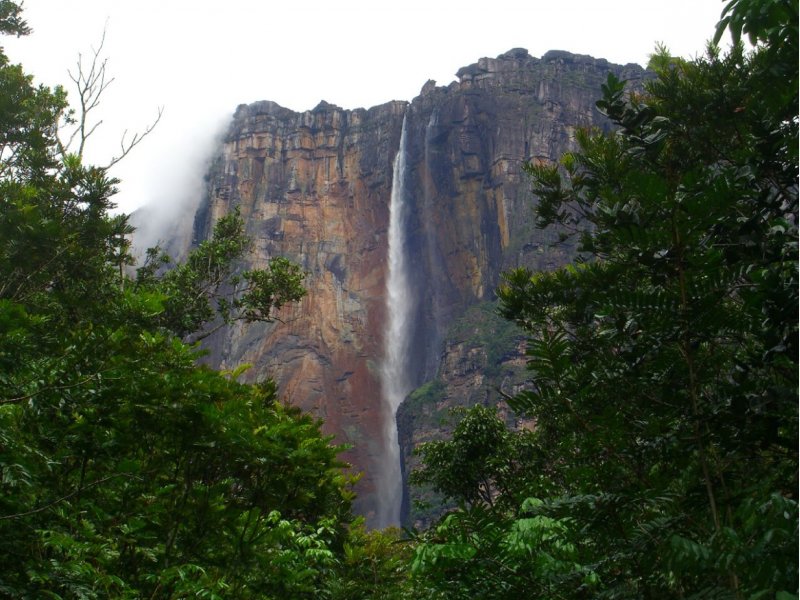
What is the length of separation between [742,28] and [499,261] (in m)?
64.6

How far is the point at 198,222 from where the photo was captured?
79.5 meters

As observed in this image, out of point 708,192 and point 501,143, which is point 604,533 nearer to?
point 708,192

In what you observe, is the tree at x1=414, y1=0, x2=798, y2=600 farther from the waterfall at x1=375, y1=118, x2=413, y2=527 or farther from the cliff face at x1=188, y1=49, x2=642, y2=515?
the cliff face at x1=188, y1=49, x2=642, y2=515

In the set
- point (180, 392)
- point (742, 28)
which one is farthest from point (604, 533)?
point (180, 392)

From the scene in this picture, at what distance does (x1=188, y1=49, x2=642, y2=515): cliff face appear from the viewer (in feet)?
216

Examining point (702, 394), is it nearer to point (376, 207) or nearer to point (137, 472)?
point (137, 472)

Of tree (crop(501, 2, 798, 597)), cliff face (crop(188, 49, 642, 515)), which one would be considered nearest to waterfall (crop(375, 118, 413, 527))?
cliff face (crop(188, 49, 642, 515))

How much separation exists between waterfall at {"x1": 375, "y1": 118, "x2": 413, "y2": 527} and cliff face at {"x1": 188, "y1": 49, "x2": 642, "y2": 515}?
2.54ft

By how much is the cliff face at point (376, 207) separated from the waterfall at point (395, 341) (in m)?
0.78

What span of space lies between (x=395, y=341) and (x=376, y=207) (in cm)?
1559

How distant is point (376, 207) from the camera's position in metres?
74.4

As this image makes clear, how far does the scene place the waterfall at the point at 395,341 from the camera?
59.7m

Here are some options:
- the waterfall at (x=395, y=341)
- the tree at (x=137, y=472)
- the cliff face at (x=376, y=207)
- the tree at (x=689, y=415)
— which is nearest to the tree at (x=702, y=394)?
the tree at (x=689, y=415)

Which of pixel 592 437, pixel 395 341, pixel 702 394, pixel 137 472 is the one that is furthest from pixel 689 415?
pixel 395 341
